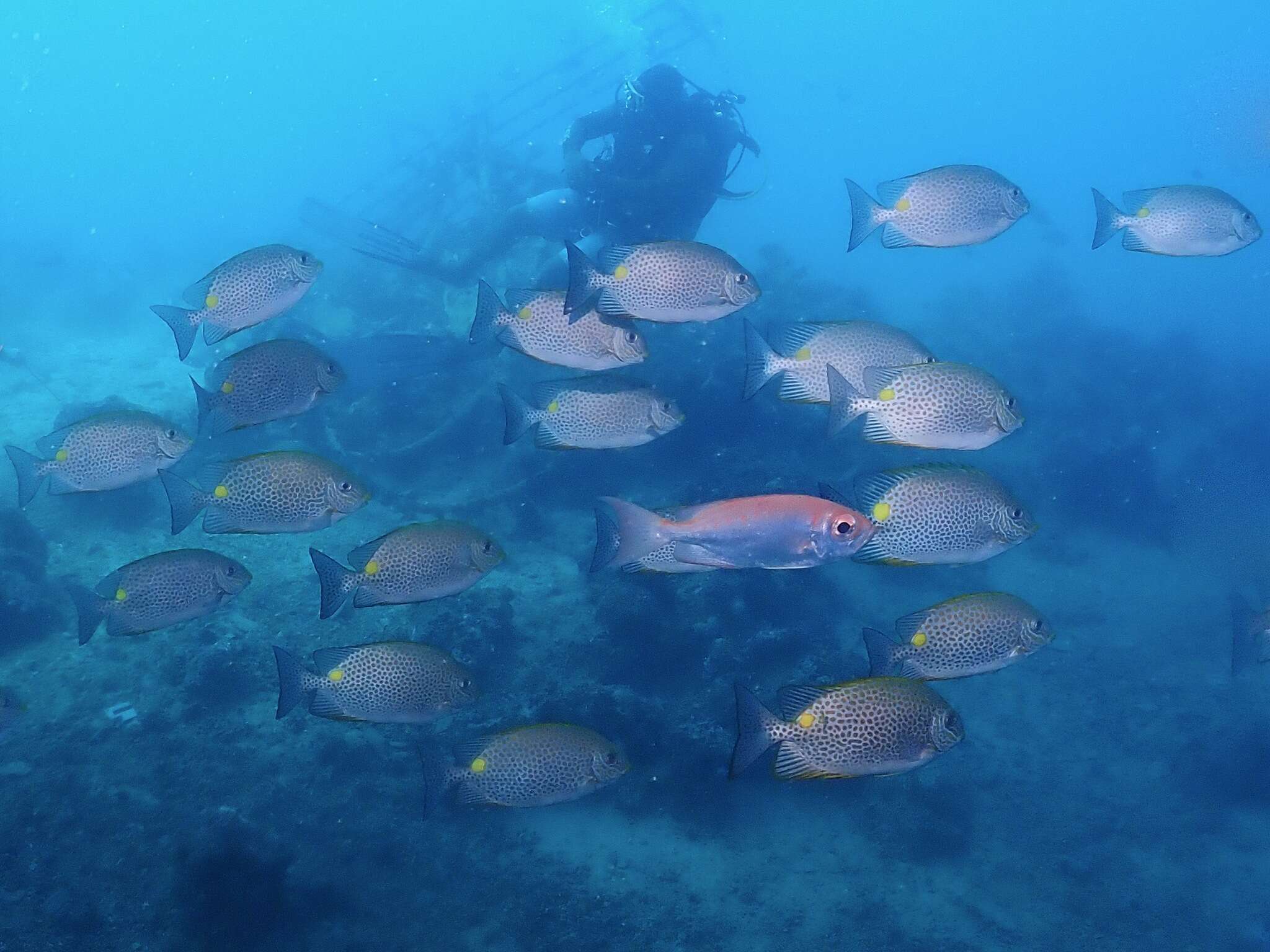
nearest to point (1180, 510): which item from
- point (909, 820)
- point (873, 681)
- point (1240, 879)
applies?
point (1240, 879)

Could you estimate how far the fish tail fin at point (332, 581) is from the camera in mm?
3895

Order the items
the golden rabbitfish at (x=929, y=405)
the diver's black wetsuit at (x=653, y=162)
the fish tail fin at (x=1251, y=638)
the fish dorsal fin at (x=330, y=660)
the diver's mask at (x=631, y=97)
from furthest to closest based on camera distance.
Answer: the diver's mask at (x=631, y=97), the diver's black wetsuit at (x=653, y=162), the fish tail fin at (x=1251, y=638), the fish dorsal fin at (x=330, y=660), the golden rabbitfish at (x=929, y=405)

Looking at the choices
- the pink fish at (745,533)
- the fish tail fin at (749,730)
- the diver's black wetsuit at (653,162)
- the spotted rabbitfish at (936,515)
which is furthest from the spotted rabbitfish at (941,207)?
the diver's black wetsuit at (653,162)

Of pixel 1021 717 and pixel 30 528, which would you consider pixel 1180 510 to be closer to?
pixel 1021 717

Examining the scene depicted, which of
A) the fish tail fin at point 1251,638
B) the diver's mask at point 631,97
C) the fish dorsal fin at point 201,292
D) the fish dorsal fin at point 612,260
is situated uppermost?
the diver's mask at point 631,97

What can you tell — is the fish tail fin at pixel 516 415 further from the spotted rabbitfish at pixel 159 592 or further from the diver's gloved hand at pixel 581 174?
the diver's gloved hand at pixel 581 174

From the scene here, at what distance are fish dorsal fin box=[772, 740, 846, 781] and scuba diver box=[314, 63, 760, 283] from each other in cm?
823

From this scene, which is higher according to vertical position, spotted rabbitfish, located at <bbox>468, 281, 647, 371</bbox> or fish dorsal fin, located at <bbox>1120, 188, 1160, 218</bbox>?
fish dorsal fin, located at <bbox>1120, 188, 1160, 218</bbox>

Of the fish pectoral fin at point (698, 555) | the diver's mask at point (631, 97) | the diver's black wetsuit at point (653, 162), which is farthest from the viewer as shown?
the diver's mask at point (631, 97)

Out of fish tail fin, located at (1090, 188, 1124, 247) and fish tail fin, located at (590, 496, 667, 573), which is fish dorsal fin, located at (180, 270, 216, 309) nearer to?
fish tail fin, located at (590, 496, 667, 573)

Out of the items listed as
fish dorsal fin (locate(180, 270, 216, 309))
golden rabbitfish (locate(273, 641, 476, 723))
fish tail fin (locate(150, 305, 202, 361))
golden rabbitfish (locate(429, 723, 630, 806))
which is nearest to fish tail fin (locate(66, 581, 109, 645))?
golden rabbitfish (locate(273, 641, 476, 723))

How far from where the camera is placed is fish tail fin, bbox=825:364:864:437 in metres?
3.76

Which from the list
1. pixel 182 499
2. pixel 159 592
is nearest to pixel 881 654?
pixel 182 499

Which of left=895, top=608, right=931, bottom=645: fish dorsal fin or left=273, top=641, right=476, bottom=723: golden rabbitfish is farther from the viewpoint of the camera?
left=273, top=641, right=476, bottom=723: golden rabbitfish
